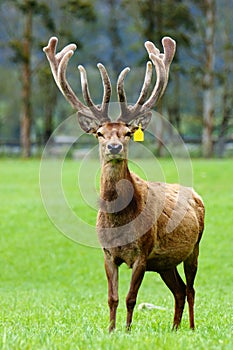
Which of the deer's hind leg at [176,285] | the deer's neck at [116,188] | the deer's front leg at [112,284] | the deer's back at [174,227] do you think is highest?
the deer's neck at [116,188]

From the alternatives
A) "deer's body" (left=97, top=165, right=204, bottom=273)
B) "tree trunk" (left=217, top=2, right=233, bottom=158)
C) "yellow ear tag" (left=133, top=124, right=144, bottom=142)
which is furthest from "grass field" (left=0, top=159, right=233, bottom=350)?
"tree trunk" (left=217, top=2, right=233, bottom=158)

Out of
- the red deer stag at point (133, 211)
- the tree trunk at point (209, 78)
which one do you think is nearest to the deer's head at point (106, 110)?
the red deer stag at point (133, 211)

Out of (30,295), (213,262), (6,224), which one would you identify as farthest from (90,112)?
(6,224)

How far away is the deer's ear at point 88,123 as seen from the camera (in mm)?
8984

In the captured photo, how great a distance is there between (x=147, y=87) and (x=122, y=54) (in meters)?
54.2

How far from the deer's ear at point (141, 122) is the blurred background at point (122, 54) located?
25.1 m

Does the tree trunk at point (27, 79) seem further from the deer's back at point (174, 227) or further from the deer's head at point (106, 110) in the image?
the deer's back at point (174, 227)

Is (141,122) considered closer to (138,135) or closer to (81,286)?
(138,135)

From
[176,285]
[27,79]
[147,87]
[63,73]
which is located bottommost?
[27,79]

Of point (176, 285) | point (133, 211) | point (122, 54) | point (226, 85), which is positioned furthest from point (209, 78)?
point (133, 211)

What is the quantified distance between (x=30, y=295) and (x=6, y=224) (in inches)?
307

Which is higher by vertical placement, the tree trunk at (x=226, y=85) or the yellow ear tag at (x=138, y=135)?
the yellow ear tag at (x=138, y=135)

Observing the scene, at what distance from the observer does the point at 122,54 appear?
2482 inches

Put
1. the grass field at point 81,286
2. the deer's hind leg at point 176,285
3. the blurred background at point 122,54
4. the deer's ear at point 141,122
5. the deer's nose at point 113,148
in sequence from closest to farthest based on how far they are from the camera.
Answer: the grass field at point 81,286
the deer's nose at point 113,148
the deer's ear at point 141,122
the deer's hind leg at point 176,285
the blurred background at point 122,54
